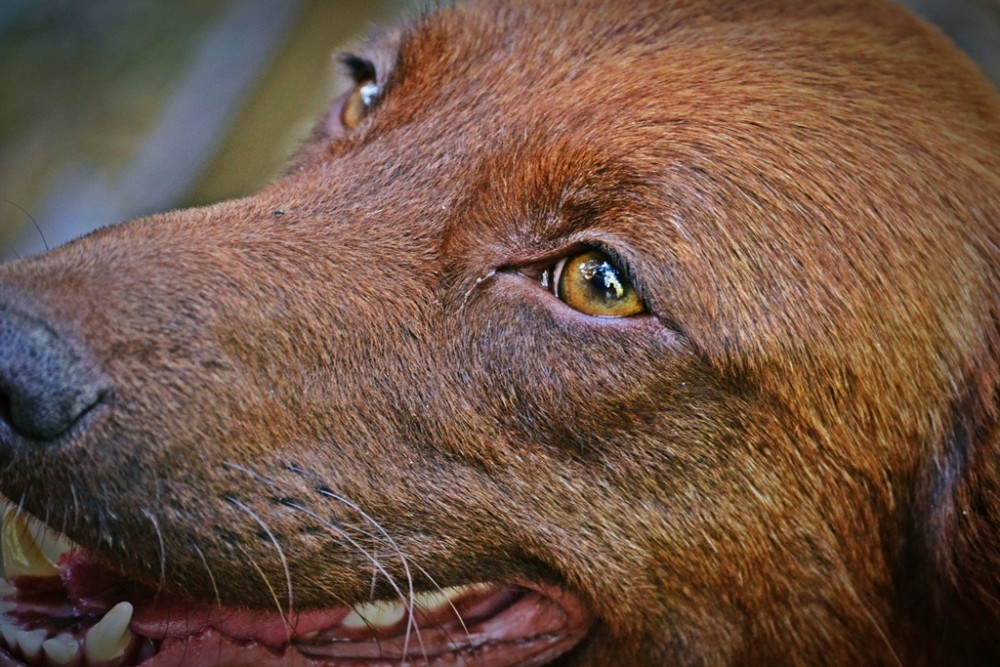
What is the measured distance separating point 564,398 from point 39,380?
109 centimetres

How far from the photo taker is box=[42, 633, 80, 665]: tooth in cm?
262

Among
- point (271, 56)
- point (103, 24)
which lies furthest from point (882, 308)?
point (103, 24)

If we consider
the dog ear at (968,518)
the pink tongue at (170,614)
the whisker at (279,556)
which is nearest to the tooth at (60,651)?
the pink tongue at (170,614)

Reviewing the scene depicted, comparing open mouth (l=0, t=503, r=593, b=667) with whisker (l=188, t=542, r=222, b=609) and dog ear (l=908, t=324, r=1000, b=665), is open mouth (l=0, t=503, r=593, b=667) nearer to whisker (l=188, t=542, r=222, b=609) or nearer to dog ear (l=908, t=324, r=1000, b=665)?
whisker (l=188, t=542, r=222, b=609)

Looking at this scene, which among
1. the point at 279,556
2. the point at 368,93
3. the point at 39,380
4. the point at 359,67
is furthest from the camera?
the point at 359,67

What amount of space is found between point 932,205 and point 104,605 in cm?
217

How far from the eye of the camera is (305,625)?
9.09ft

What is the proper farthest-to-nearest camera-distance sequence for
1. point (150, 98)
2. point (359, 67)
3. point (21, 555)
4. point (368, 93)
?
point (150, 98)
point (359, 67)
point (368, 93)
point (21, 555)

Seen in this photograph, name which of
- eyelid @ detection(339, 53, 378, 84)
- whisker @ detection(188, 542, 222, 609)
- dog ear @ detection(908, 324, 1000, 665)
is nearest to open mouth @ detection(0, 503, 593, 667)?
whisker @ detection(188, 542, 222, 609)

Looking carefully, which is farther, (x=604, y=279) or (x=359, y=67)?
(x=359, y=67)

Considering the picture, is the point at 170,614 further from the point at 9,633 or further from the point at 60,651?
the point at 9,633

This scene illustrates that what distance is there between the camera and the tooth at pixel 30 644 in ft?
8.64

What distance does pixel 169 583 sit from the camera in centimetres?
254

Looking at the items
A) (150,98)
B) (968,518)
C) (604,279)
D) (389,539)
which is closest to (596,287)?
(604,279)
